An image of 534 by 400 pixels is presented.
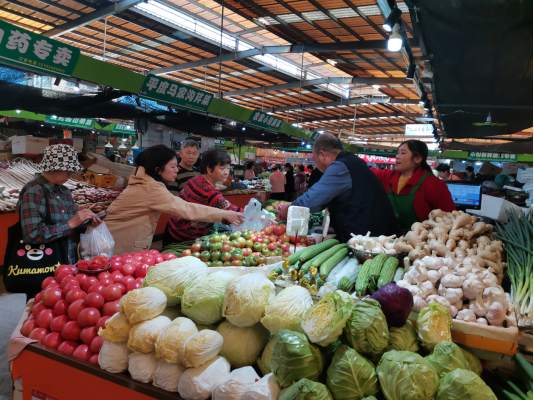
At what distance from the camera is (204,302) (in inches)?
67.9

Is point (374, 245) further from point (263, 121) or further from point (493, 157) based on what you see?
point (493, 157)

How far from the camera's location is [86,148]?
29.8 ft

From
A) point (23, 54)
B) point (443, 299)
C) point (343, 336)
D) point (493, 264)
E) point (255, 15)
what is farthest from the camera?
point (255, 15)

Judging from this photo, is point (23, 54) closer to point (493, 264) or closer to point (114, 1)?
point (114, 1)

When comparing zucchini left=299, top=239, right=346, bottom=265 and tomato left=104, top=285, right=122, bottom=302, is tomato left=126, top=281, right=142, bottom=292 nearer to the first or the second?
tomato left=104, top=285, right=122, bottom=302

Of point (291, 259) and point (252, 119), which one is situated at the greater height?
point (252, 119)

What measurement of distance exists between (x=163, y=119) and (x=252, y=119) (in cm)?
274

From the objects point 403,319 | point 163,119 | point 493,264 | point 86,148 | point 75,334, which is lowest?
point 75,334

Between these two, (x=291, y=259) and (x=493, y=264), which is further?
(x=291, y=259)

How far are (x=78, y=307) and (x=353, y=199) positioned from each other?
2250 millimetres

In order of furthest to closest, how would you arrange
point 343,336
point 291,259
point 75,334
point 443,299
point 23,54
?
point 23,54 < point 291,259 < point 75,334 < point 443,299 < point 343,336

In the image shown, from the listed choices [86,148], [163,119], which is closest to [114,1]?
[163,119]

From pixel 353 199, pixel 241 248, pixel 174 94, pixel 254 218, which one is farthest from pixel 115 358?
pixel 174 94

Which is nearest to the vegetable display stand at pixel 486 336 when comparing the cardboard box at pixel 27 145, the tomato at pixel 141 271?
the tomato at pixel 141 271
